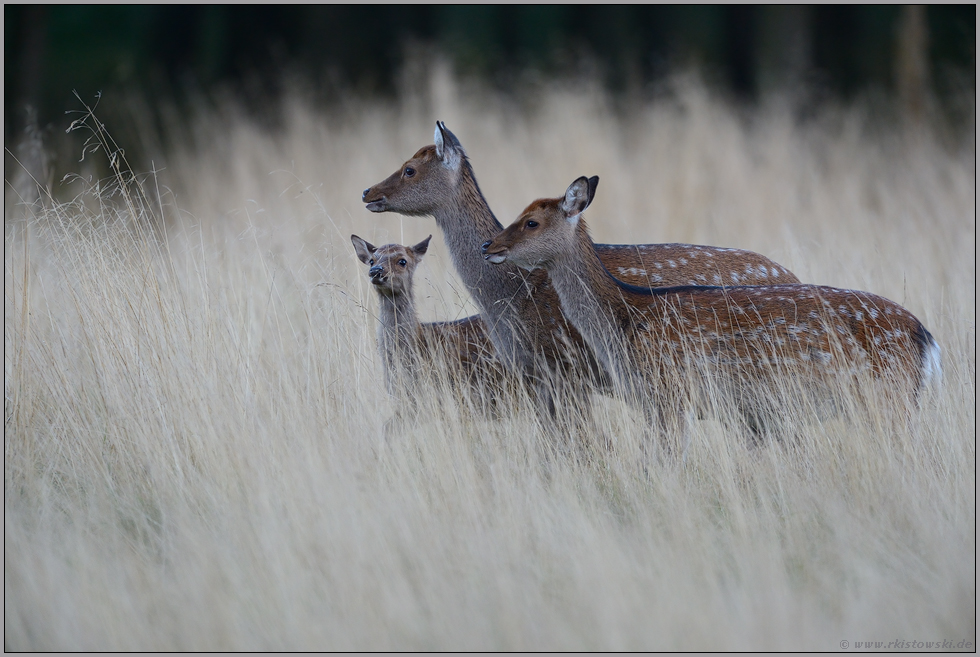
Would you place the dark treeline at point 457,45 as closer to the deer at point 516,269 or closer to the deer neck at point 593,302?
the deer at point 516,269

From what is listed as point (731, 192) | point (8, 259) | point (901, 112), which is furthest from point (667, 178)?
point (8, 259)

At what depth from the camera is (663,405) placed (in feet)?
14.5

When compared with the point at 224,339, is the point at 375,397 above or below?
below

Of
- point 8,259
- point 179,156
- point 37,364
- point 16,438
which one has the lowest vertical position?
point 16,438

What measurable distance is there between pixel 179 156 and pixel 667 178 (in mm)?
5991

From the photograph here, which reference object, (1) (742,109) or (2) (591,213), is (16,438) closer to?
(2) (591,213)

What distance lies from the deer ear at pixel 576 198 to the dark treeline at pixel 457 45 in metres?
8.45

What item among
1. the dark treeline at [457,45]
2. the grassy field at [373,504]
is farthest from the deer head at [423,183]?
the dark treeline at [457,45]

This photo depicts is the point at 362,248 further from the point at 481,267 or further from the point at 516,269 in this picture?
the point at 516,269

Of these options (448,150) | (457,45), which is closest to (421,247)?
(448,150)

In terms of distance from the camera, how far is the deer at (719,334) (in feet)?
13.8

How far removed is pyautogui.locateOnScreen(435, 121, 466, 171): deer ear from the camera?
207 inches

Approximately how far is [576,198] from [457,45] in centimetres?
1140

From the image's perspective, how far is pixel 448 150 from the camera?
5.31 m
